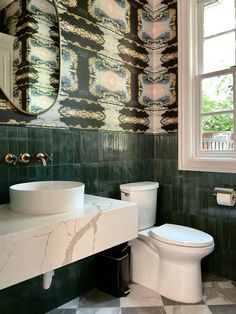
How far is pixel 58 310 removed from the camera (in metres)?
1.73

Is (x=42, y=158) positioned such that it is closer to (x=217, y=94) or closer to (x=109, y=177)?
(x=109, y=177)

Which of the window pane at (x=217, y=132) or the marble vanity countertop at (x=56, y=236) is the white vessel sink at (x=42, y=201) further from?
the window pane at (x=217, y=132)

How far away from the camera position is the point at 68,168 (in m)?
1.83

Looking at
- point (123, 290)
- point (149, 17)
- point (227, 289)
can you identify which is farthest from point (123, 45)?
point (227, 289)

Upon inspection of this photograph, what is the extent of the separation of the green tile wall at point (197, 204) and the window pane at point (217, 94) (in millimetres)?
400

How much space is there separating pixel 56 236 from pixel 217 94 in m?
1.78

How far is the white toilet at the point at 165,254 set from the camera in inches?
68.4

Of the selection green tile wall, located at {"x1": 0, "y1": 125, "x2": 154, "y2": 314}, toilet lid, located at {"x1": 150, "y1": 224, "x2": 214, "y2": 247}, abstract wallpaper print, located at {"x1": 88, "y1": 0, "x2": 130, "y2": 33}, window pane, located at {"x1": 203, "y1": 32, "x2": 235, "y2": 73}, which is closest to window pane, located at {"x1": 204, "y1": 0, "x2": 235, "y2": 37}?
window pane, located at {"x1": 203, "y1": 32, "x2": 235, "y2": 73}

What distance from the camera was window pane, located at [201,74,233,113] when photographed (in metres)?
2.12

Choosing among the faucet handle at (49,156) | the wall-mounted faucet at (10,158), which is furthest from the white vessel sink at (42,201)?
the faucet handle at (49,156)

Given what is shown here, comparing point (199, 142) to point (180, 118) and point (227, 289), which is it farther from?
point (227, 289)

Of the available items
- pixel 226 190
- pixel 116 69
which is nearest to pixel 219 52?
pixel 116 69

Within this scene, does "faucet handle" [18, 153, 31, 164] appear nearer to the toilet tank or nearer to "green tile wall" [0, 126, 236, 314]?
"green tile wall" [0, 126, 236, 314]

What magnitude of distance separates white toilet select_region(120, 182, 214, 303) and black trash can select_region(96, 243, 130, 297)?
6.8 inches
